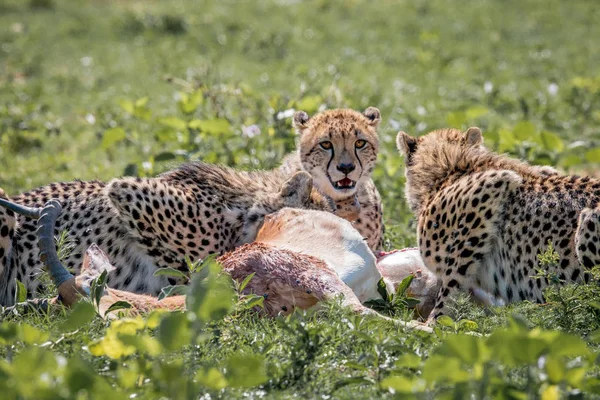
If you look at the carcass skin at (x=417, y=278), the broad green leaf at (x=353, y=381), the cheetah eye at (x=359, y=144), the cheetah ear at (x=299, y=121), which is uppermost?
the cheetah ear at (x=299, y=121)

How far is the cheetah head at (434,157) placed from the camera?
531 centimetres

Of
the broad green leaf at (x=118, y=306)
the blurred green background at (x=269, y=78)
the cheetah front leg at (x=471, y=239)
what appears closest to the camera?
the broad green leaf at (x=118, y=306)

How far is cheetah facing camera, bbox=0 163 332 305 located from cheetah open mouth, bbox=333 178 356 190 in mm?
544

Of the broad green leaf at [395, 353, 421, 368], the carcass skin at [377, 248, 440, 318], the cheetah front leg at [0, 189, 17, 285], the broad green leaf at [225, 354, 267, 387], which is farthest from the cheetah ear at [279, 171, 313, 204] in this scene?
the broad green leaf at [225, 354, 267, 387]

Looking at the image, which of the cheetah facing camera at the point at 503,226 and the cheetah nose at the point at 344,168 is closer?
the cheetah facing camera at the point at 503,226

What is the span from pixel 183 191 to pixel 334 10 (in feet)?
33.4

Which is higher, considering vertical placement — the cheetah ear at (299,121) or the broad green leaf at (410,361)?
the cheetah ear at (299,121)

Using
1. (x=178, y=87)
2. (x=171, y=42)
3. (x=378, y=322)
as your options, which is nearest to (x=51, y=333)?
(x=378, y=322)

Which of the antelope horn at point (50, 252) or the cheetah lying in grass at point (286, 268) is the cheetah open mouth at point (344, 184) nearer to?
the cheetah lying in grass at point (286, 268)

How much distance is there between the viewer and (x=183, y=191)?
5406mm

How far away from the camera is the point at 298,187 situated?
534 cm

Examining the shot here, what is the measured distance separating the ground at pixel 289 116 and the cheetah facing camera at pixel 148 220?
1.05m

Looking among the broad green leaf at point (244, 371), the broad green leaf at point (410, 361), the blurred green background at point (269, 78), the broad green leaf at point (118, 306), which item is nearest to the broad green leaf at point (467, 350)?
the broad green leaf at point (410, 361)

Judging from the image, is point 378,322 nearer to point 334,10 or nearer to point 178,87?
point 178,87
